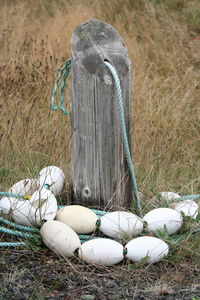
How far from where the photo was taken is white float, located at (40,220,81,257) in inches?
124

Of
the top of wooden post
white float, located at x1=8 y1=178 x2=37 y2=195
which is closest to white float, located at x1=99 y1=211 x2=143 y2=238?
white float, located at x1=8 y1=178 x2=37 y2=195

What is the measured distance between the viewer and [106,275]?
9.99 ft

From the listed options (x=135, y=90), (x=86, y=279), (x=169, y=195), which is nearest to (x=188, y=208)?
(x=169, y=195)

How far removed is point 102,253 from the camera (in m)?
3.09

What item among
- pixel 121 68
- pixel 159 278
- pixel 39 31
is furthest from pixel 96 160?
pixel 39 31

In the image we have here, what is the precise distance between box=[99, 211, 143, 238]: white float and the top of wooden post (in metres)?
0.74

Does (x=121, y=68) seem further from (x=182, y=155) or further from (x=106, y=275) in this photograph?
(x=182, y=155)

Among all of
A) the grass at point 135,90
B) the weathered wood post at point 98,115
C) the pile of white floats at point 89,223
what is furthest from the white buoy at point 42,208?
the grass at point 135,90

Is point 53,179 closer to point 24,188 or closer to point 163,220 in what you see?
point 24,188

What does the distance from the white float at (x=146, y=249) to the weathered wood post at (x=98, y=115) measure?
444mm

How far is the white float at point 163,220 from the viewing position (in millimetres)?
3352

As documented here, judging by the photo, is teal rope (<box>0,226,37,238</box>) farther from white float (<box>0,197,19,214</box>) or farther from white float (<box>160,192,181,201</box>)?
white float (<box>160,192,181,201</box>)

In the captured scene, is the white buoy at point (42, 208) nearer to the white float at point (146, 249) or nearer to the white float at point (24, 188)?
the white float at point (24, 188)

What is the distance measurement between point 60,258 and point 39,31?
4791 mm
